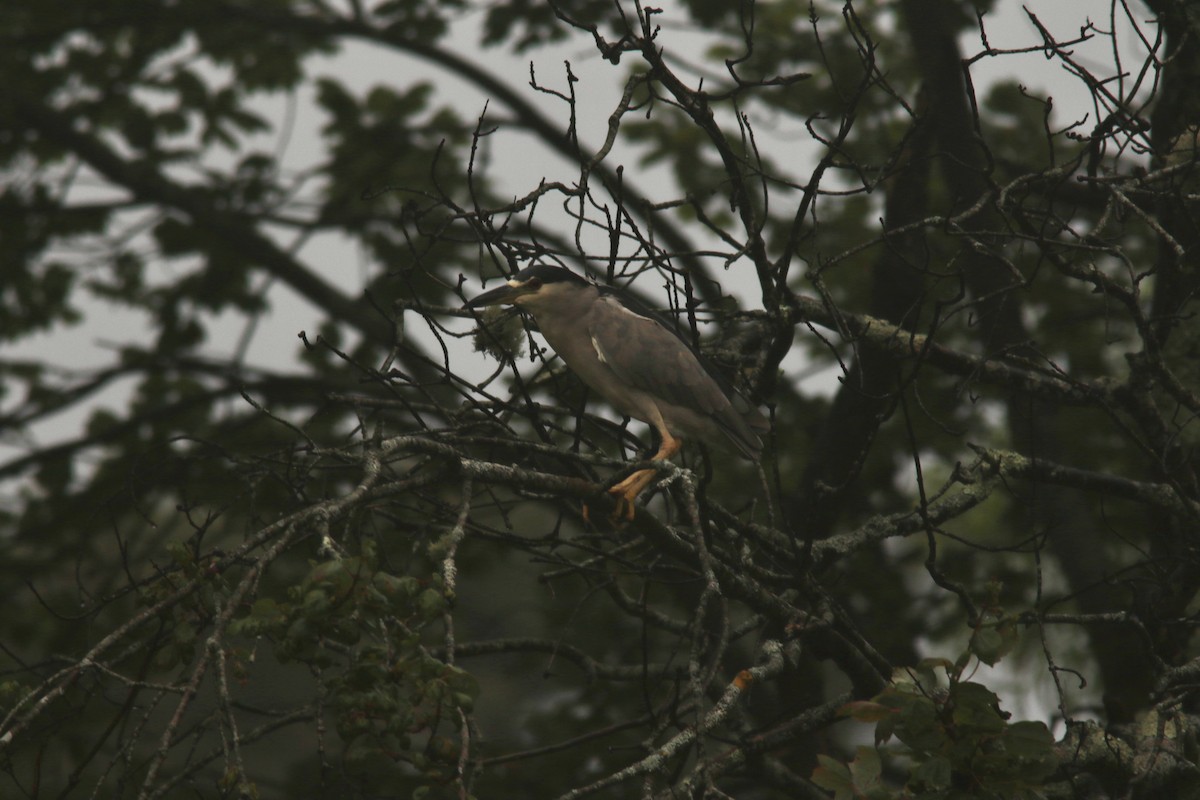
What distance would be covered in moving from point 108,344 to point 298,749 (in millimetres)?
3065

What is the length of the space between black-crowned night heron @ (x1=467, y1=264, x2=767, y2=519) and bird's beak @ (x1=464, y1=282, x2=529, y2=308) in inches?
9.1

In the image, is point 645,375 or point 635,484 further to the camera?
point 645,375

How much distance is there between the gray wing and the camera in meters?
4.28

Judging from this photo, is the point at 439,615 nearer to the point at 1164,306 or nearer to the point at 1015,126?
the point at 1164,306

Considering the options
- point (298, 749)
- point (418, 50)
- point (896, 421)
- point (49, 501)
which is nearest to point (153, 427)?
point (49, 501)

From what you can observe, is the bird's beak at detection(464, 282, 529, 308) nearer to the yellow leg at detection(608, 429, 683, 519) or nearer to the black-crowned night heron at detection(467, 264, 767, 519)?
the black-crowned night heron at detection(467, 264, 767, 519)

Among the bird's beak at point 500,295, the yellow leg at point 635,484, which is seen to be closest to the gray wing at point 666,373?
the yellow leg at point 635,484

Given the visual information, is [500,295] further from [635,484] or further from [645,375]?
[635,484]

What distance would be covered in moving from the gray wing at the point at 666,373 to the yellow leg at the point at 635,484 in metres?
0.16

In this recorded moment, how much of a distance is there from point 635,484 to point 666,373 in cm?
82

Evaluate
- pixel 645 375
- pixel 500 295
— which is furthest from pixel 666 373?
pixel 500 295

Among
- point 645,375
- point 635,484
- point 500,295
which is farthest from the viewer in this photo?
point 645,375

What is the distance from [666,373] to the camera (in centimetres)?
432

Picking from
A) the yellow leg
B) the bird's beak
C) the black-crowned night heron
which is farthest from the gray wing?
the bird's beak
